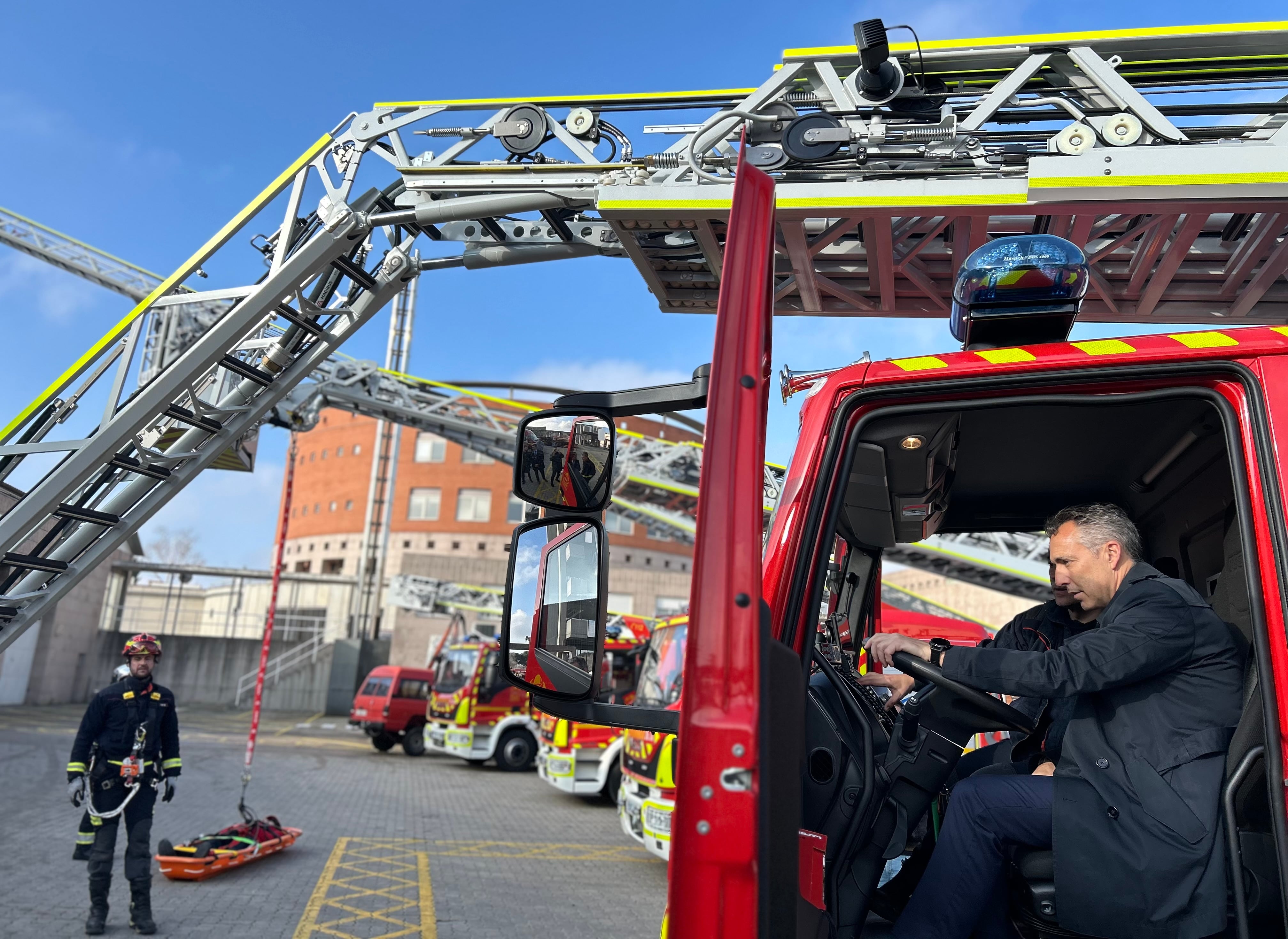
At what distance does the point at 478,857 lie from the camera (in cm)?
933

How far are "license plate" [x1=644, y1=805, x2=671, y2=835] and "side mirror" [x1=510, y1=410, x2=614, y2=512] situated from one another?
6.57 m

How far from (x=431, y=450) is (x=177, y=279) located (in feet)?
146

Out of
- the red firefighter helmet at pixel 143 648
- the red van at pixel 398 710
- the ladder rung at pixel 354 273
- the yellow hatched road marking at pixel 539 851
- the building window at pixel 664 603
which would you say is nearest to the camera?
the red firefighter helmet at pixel 143 648

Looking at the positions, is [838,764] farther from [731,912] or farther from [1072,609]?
[1072,609]

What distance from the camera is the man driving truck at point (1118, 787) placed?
1910 millimetres

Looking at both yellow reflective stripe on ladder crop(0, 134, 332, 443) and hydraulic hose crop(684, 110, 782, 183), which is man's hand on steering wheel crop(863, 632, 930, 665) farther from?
yellow reflective stripe on ladder crop(0, 134, 332, 443)

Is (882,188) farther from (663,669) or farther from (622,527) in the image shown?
(622,527)

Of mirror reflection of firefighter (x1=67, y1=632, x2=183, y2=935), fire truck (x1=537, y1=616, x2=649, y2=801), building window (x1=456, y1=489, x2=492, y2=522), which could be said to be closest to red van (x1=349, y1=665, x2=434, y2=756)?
fire truck (x1=537, y1=616, x2=649, y2=801)

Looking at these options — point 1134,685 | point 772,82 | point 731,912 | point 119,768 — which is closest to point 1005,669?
point 1134,685

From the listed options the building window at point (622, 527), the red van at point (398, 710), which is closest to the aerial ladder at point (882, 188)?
the red van at point (398, 710)

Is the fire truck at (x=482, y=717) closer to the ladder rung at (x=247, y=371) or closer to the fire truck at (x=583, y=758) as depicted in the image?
the fire truck at (x=583, y=758)

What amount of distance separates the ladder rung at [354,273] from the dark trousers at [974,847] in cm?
653

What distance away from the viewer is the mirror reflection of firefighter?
6246 mm

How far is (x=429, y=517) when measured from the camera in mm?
50438
